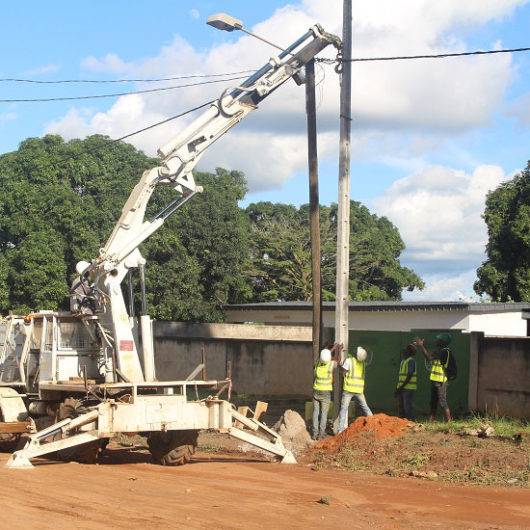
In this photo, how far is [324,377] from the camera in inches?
614

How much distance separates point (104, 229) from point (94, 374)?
25.4m

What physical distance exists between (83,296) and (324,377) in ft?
15.9

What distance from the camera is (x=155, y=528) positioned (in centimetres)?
818

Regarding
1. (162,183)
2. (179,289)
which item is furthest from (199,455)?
(179,289)

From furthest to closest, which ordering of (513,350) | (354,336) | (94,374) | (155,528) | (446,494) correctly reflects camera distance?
(354,336) → (513,350) → (94,374) → (446,494) → (155,528)

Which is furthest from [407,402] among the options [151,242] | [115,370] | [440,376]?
[151,242]

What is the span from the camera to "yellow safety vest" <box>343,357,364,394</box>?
15539 mm

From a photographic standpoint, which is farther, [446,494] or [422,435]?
[422,435]

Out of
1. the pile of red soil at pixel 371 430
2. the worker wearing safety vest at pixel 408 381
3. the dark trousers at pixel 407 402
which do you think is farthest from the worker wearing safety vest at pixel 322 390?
the dark trousers at pixel 407 402

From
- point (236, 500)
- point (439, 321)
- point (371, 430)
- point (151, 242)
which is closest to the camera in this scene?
point (236, 500)

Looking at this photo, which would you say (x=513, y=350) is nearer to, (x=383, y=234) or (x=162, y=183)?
(x=162, y=183)

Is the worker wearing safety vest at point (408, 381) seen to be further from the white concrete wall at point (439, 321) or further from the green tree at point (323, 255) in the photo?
the green tree at point (323, 255)

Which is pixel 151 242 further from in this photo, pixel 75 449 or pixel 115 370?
pixel 75 449

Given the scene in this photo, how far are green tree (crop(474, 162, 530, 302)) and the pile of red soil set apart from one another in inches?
983
